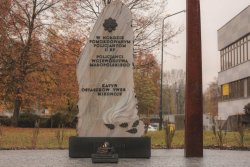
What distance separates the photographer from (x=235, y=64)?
57031mm

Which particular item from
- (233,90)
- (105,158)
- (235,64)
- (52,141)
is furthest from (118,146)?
(233,90)

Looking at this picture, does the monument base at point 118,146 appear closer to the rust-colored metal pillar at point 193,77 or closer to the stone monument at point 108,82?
the stone monument at point 108,82

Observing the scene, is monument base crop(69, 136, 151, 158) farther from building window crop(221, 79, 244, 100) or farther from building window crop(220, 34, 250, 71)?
building window crop(221, 79, 244, 100)

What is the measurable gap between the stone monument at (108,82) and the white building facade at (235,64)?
1489 inches

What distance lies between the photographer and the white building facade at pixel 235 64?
52250 mm

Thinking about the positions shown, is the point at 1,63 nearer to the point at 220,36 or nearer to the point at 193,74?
the point at 193,74

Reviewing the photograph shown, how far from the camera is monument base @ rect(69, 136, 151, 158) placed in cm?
1393

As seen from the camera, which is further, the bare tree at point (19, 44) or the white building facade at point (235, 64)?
the white building facade at point (235, 64)

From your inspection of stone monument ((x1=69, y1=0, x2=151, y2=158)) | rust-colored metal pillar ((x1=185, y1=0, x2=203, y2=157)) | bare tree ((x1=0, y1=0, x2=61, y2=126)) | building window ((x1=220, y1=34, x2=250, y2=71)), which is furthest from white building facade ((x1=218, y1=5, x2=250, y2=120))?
stone monument ((x1=69, y1=0, x2=151, y2=158))

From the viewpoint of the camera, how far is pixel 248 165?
11.8 m

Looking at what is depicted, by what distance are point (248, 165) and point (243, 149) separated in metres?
6.79

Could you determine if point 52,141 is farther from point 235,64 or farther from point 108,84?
point 235,64

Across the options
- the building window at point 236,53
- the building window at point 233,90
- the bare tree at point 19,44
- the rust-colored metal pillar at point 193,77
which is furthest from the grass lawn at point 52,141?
the building window at point 233,90

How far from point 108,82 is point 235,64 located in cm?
4432
